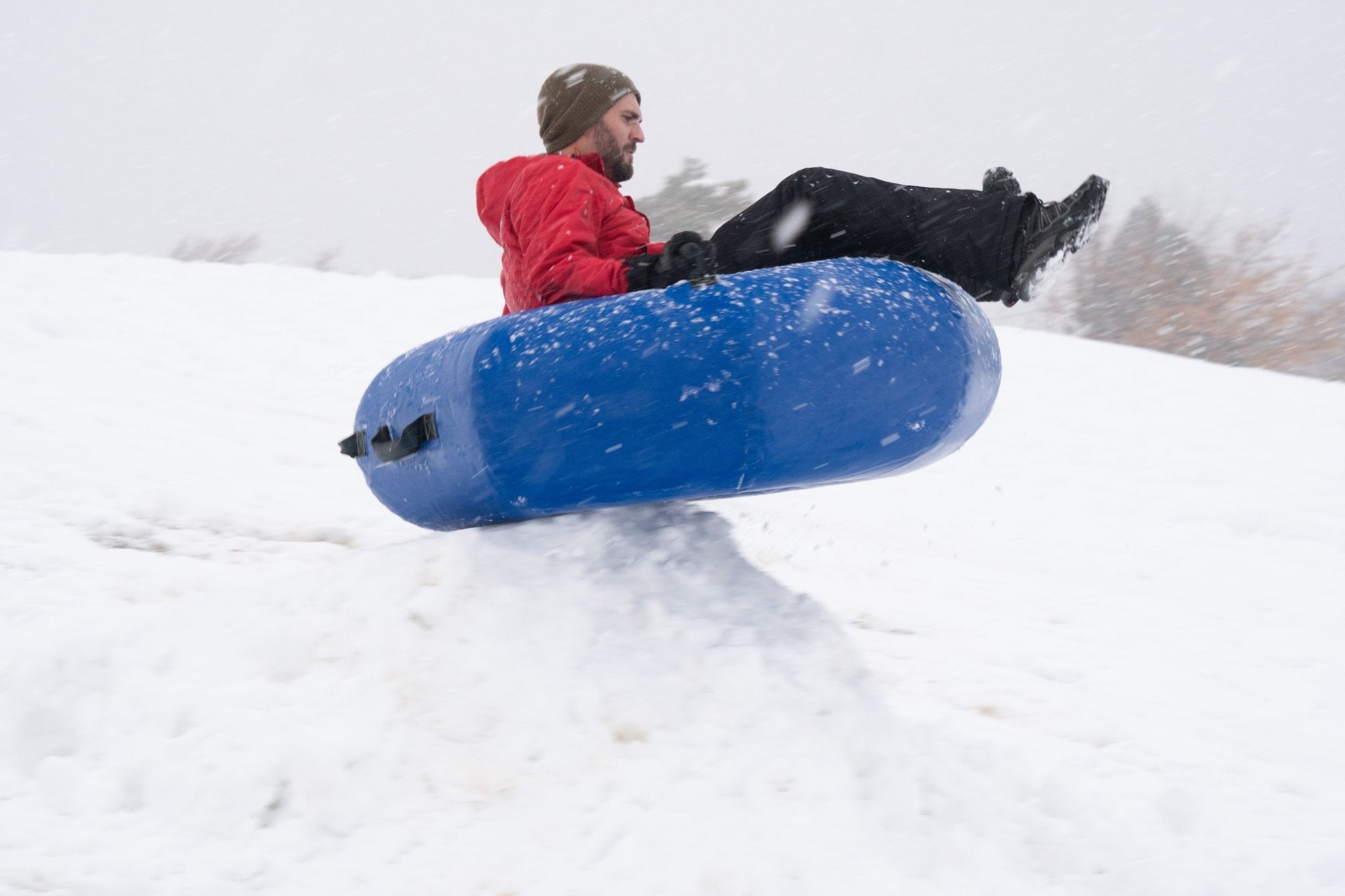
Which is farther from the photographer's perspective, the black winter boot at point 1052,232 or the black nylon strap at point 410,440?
the black nylon strap at point 410,440

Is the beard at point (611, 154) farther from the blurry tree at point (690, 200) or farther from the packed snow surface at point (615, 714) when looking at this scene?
the blurry tree at point (690, 200)

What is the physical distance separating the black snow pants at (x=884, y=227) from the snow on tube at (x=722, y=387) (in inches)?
4.6

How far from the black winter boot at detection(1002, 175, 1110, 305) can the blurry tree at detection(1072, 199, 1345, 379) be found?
21.0 metres

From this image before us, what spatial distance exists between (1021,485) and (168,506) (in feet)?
14.0

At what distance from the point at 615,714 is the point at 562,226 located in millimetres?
1112

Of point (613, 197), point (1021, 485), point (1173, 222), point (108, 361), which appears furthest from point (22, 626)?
point (1173, 222)

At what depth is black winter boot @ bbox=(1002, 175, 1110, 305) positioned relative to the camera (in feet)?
7.40

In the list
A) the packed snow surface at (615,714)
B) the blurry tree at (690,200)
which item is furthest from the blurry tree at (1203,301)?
the packed snow surface at (615,714)

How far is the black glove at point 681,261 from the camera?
217cm

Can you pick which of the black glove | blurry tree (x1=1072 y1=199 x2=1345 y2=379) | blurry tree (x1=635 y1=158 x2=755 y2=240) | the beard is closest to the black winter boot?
the black glove

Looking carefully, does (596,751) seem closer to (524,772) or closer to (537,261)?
(524,772)

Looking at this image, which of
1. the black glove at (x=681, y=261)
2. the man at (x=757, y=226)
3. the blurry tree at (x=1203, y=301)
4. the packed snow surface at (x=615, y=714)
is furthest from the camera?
the blurry tree at (x=1203, y=301)

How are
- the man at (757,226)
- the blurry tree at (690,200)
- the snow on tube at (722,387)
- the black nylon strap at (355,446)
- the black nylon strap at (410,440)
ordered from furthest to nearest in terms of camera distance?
1. the blurry tree at (690,200)
2. the black nylon strap at (355,446)
3. the black nylon strap at (410,440)
4. the man at (757,226)
5. the snow on tube at (722,387)

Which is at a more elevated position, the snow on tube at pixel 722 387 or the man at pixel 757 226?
the man at pixel 757 226
